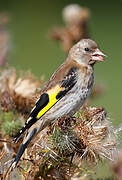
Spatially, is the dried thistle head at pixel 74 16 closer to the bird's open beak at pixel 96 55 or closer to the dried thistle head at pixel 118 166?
the bird's open beak at pixel 96 55

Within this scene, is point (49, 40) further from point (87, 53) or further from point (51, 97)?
point (51, 97)

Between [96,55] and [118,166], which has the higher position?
[96,55]

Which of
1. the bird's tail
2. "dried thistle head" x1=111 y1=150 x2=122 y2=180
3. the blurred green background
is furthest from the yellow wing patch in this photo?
the blurred green background

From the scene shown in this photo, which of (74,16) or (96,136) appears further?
(74,16)

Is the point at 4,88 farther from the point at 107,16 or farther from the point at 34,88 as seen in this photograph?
the point at 107,16

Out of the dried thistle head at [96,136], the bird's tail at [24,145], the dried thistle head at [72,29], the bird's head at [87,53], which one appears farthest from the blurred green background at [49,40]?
the dried thistle head at [96,136]

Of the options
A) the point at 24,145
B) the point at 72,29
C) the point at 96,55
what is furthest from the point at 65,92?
the point at 72,29
